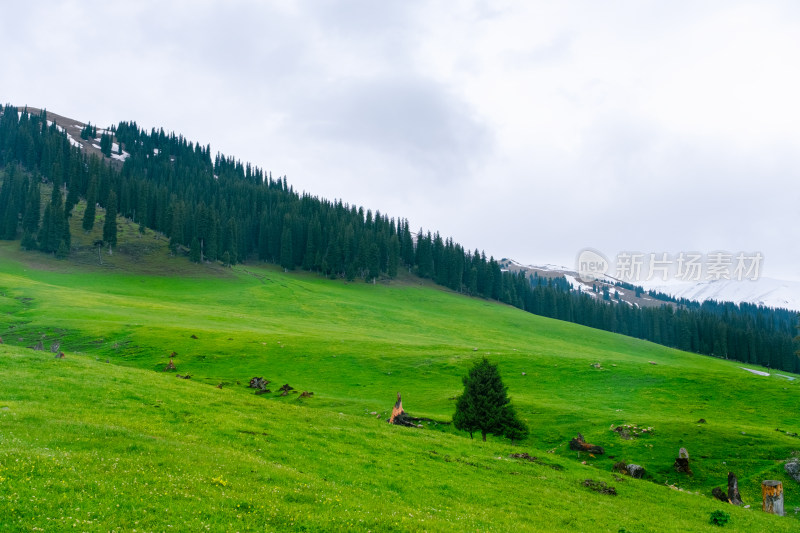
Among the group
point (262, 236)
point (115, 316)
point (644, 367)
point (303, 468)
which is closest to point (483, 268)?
point (262, 236)

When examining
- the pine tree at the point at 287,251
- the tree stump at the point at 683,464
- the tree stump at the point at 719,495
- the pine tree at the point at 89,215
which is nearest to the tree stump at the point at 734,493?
the tree stump at the point at 719,495

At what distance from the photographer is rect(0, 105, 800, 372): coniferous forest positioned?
12706cm

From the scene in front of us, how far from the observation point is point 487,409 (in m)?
30.6

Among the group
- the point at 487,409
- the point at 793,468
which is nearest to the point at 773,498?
the point at 793,468

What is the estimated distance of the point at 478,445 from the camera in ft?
87.5

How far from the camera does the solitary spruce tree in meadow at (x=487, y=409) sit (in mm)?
30375

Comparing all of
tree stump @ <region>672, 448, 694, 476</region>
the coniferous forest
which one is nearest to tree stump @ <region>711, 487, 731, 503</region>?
tree stump @ <region>672, 448, 694, 476</region>

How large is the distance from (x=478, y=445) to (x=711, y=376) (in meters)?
39.0

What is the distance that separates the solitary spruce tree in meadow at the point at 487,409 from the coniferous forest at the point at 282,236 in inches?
4458

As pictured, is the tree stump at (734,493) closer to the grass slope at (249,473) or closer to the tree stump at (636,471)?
the grass slope at (249,473)

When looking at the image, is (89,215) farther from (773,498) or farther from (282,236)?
(773,498)

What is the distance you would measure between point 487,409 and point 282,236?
132 metres

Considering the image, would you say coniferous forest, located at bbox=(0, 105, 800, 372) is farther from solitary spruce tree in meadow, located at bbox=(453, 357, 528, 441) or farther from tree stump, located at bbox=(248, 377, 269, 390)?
solitary spruce tree in meadow, located at bbox=(453, 357, 528, 441)

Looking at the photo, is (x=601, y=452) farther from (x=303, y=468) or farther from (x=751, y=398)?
(x=751, y=398)
